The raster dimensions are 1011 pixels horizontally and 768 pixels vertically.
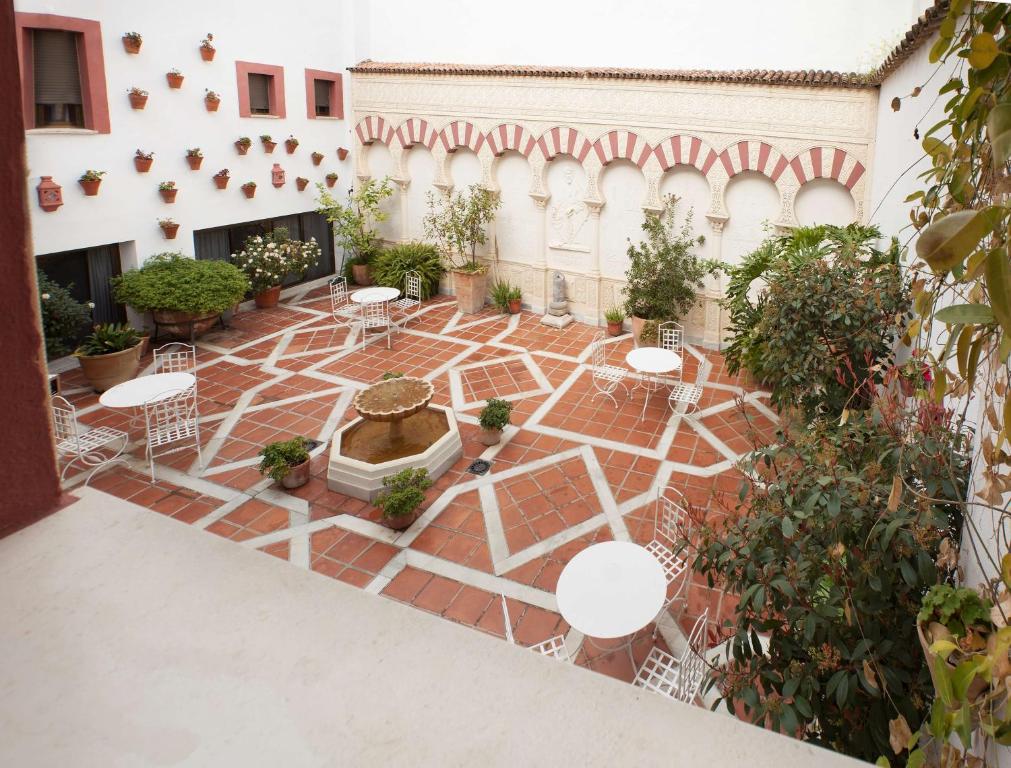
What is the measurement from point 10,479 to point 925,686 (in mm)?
3006

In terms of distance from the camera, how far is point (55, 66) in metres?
9.80

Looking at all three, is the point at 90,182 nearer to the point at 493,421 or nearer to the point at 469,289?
the point at 469,289

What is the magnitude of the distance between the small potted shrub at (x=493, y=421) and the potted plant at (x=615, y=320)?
4.39 m

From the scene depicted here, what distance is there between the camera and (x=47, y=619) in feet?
3.52

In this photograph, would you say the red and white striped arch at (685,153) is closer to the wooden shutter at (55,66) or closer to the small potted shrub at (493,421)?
the small potted shrub at (493,421)

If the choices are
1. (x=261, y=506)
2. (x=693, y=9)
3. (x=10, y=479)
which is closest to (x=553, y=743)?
(x=10, y=479)

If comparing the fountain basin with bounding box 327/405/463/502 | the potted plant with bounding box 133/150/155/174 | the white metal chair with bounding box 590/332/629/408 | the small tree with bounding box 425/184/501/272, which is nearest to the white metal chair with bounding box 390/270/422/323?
the small tree with bounding box 425/184/501/272

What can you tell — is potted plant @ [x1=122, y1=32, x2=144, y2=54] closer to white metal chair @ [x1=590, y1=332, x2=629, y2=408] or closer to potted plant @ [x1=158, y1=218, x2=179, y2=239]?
potted plant @ [x1=158, y1=218, x2=179, y2=239]

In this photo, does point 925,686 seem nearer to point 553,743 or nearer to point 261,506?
point 553,743

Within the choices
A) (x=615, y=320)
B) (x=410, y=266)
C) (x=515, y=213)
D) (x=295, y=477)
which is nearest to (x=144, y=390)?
(x=295, y=477)

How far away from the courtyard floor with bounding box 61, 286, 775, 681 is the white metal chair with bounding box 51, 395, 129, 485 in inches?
9.2

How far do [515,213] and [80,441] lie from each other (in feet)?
28.1

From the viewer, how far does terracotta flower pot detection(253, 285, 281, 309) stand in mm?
13406

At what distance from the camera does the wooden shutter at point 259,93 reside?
1295cm
